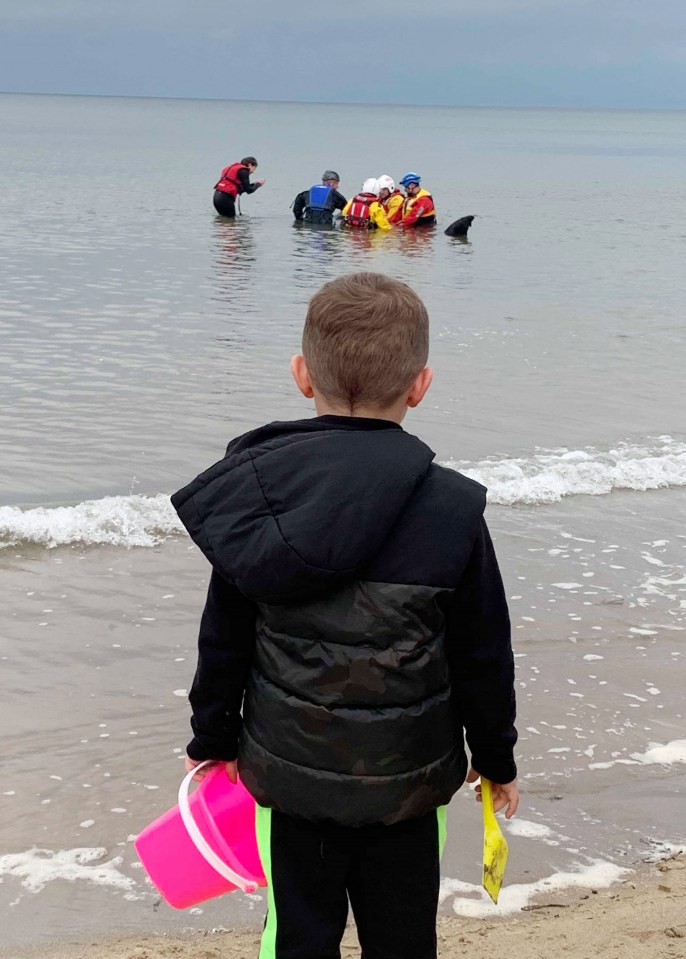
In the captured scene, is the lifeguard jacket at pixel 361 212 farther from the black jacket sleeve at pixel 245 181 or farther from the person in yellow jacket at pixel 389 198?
the black jacket sleeve at pixel 245 181

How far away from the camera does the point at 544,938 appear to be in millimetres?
2545

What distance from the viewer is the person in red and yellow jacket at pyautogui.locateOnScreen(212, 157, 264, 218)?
22631 mm

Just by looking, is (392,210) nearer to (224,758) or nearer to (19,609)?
(19,609)

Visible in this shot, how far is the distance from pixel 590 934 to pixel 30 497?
4570 millimetres

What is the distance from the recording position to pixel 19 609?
181 inches

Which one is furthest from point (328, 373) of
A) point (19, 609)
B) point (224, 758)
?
point (19, 609)

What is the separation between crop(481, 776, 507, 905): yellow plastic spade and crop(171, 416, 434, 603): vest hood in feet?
2.08

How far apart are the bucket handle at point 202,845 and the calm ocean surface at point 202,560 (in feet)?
2.26

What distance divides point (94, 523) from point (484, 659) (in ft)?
13.3

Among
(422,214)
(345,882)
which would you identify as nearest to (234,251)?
(422,214)

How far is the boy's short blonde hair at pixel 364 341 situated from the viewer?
1814 millimetres

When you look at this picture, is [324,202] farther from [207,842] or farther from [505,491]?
[207,842]

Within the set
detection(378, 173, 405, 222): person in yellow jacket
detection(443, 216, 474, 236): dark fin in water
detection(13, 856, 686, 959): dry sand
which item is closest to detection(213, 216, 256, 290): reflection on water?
detection(378, 173, 405, 222): person in yellow jacket

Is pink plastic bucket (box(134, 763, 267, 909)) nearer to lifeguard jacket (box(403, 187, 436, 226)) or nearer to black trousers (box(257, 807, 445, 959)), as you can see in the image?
black trousers (box(257, 807, 445, 959))
